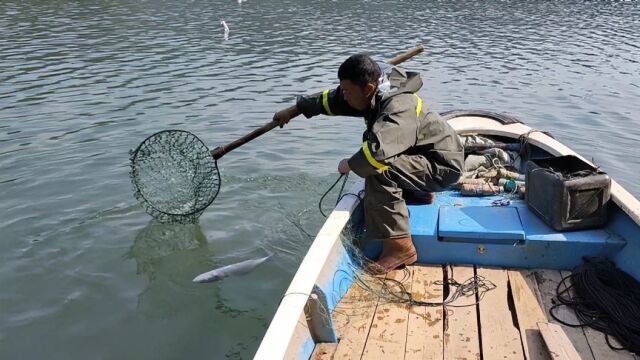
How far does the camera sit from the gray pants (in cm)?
482

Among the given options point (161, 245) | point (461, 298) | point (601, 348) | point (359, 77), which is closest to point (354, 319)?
point (461, 298)

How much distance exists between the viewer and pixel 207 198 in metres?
6.68

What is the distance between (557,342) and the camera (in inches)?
148

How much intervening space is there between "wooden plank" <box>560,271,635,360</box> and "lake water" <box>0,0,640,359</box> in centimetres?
286

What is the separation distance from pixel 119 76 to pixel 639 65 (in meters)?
16.6

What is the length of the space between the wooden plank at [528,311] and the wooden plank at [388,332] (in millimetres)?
829

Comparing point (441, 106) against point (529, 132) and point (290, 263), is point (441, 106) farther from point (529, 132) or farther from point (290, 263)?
point (290, 263)

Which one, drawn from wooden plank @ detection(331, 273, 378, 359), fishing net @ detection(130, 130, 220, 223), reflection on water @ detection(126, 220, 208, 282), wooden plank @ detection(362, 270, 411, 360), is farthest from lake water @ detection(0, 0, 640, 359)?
wooden plank @ detection(362, 270, 411, 360)

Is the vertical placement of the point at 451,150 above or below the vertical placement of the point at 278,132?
above

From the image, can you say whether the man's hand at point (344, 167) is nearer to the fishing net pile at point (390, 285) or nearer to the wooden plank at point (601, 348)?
the fishing net pile at point (390, 285)

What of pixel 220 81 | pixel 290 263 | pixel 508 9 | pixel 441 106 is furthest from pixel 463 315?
pixel 508 9

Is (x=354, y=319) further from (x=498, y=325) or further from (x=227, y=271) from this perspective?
(x=227, y=271)

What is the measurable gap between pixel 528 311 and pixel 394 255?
3.79ft

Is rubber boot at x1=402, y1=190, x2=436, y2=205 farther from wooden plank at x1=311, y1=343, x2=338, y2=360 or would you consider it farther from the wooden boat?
wooden plank at x1=311, y1=343, x2=338, y2=360
